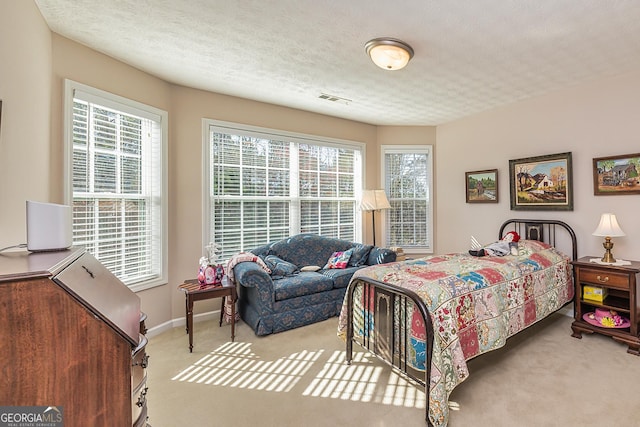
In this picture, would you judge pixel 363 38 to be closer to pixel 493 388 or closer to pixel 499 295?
pixel 499 295

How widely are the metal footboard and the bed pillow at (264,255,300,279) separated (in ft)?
3.96

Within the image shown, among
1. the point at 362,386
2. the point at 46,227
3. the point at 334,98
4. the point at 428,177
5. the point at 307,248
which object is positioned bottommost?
the point at 362,386

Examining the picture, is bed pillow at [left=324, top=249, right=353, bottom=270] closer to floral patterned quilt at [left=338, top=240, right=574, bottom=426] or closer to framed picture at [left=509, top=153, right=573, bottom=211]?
floral patterned quilt at [left=338, top=240, right=574, bottom=426]

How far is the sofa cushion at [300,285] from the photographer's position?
327cm

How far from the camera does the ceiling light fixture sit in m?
2.48

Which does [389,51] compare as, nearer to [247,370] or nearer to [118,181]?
[118,181]

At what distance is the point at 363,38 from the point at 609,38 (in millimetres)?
2090

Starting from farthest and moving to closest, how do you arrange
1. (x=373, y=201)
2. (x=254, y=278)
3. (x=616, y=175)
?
(x=373, y=201)
(x=616, y=175)
(x=254, y=278)

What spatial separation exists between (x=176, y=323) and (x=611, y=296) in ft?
16.0

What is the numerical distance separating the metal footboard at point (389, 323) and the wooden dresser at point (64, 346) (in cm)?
161

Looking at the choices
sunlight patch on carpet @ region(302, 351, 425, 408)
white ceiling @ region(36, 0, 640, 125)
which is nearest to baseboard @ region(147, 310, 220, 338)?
sunlight patch on carpet @ region(302, 351, 425, 408)

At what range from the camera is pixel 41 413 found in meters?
0.87

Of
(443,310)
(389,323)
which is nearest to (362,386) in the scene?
(389,323)

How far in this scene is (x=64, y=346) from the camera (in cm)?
89
